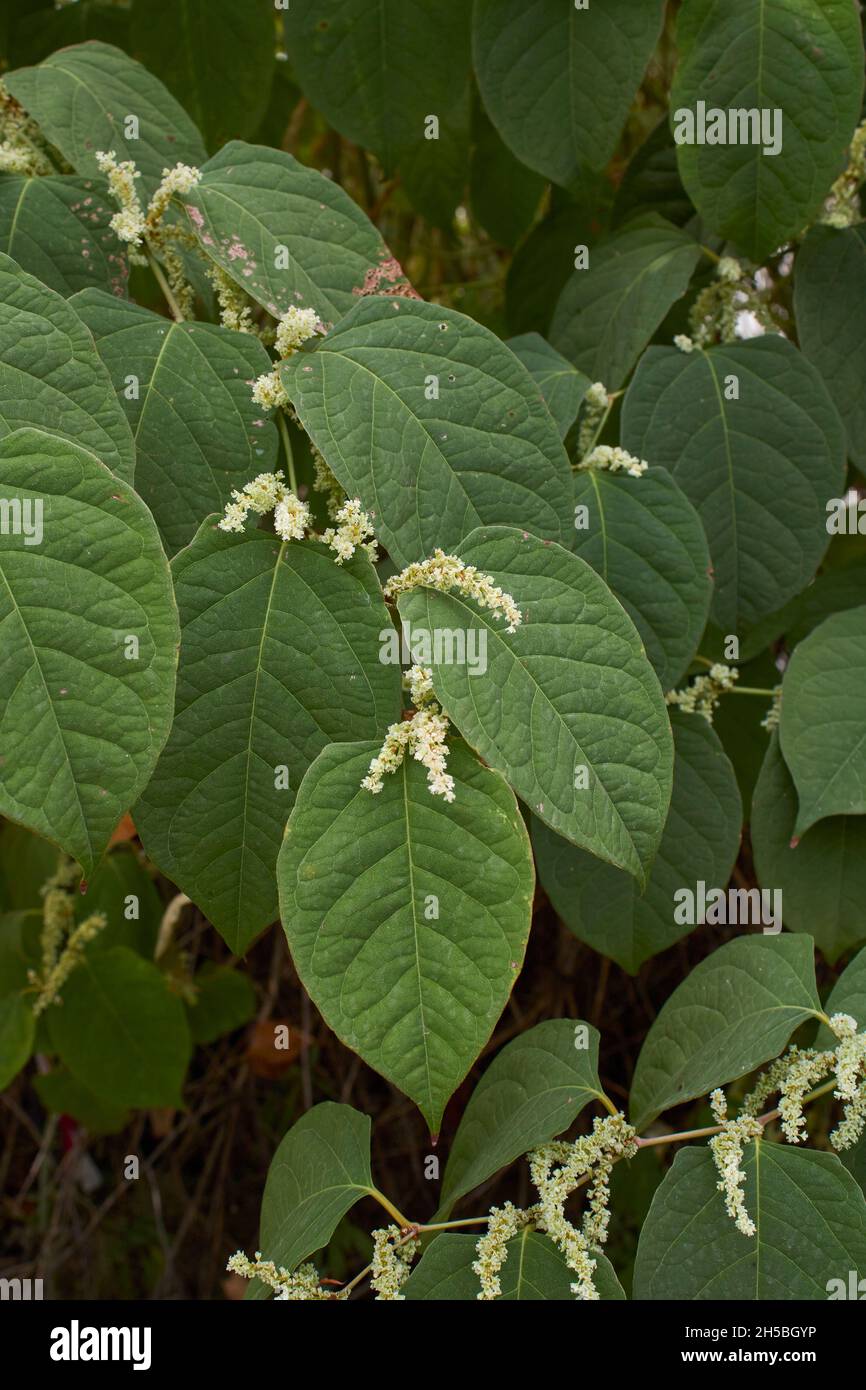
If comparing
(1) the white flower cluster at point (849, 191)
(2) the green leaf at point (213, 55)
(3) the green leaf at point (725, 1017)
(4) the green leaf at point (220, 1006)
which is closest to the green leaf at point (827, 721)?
(3) the green leaf at point (725, 1017)

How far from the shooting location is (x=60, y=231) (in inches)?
37.2

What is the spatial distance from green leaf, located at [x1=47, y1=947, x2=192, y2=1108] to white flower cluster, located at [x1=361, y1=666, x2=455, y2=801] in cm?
92

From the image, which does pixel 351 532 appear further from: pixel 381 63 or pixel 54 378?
pixel 381 63

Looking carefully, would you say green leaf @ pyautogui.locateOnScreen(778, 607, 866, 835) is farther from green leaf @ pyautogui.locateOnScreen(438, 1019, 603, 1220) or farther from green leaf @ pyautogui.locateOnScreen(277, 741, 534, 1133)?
green leaf @ pyautogui.locateOnScreen(277, 741, 534, 1133)

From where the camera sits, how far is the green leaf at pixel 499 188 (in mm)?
1562

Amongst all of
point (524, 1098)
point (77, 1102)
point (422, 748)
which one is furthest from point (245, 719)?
point (77, 1102)

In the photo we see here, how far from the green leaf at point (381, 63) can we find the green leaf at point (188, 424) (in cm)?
49

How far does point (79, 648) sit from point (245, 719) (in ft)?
0.51

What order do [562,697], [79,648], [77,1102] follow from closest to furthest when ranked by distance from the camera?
[79,648] < [562,697] < [77,1102]

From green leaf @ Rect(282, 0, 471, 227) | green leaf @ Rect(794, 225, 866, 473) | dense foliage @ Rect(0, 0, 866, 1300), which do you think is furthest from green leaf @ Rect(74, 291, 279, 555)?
green leaf @ Rect(794, 225, 866, 473)

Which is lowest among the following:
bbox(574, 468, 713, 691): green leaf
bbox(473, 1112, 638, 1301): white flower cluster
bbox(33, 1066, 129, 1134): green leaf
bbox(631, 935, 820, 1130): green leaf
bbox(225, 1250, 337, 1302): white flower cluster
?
bbox(225, 1250, 337, 1302): white flower cluster

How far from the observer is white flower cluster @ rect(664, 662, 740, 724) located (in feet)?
3.68
